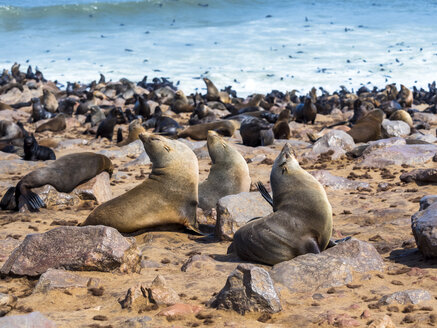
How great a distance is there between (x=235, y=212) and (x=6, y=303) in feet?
7.86

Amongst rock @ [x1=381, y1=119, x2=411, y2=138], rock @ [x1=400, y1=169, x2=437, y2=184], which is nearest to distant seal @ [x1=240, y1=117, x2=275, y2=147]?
rock @ [x1=381, y1=119, x2=411, y2=138]

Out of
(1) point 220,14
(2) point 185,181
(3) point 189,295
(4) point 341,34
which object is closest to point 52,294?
(3) point 189,295

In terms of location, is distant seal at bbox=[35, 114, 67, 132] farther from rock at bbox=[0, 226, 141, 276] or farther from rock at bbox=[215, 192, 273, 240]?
rock at bbox=[0, 226, 141, 276]

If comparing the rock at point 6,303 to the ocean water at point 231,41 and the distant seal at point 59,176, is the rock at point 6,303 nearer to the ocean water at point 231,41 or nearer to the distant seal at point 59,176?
the distant seal at point 59,176

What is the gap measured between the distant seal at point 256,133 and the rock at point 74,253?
7206mm

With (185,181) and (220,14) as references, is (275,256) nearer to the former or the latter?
(185,181)

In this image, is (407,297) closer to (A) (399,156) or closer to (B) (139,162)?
(A) (399,156)

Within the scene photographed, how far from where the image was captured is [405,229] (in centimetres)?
550

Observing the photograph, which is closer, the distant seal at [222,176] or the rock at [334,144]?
the distant seal at [222,176]

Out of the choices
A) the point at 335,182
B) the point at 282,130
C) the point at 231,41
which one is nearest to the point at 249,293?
the point at 335,182

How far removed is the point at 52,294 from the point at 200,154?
6550 mm

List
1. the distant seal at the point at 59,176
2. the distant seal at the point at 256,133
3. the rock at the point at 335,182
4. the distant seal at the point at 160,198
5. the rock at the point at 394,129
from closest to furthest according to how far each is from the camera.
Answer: the distant seal at the point at 160,198
the distant seal at the point at 59,176
the rock at the point at 335,182
the distant seal at the point at 256,133
the rock at the point at 394,129

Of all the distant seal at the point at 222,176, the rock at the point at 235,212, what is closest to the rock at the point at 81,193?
the distant seal at the point at 222,176

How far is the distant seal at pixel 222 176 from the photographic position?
6.68 metres
